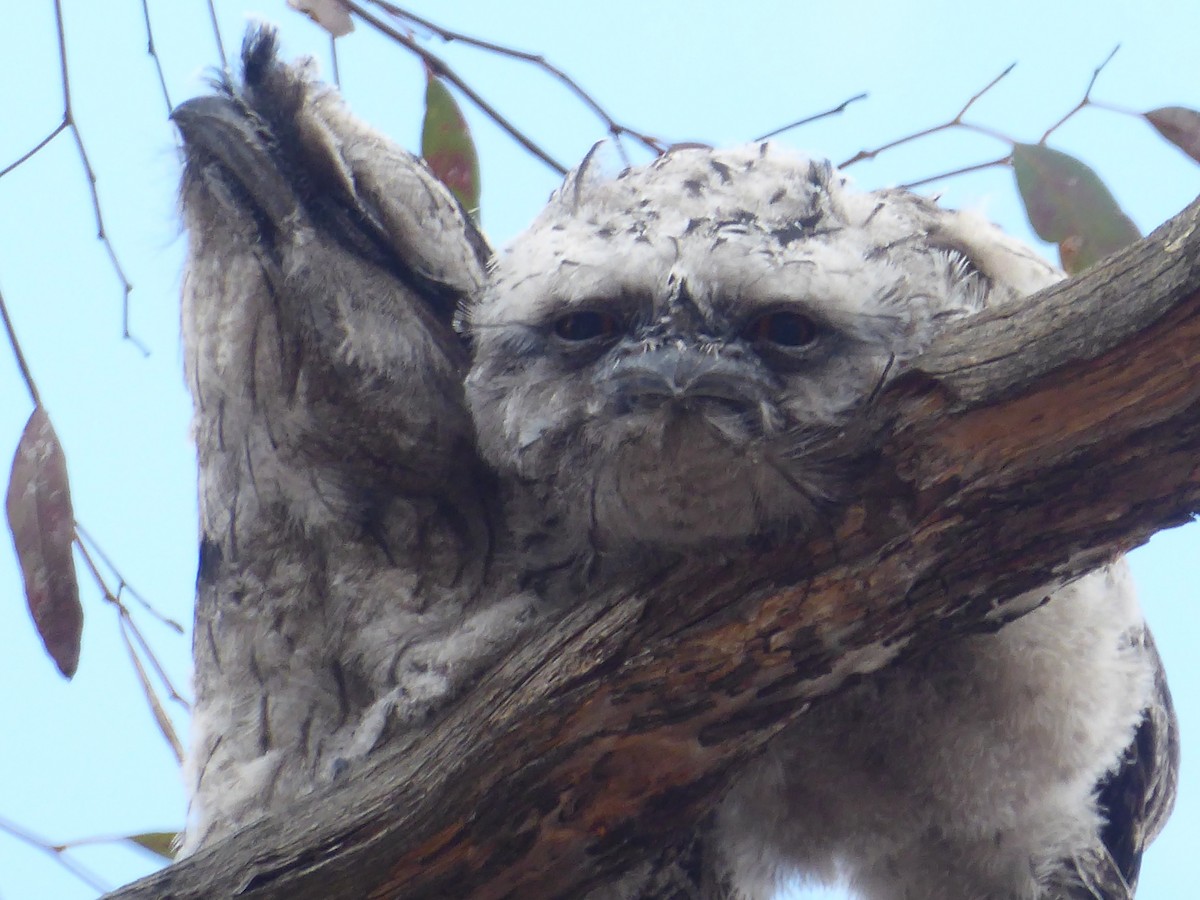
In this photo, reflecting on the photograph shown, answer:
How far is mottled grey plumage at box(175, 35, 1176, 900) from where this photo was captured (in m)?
1.10

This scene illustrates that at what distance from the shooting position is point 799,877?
145 cm

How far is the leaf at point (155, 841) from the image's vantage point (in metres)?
1.90

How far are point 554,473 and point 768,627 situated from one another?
9.2 inches

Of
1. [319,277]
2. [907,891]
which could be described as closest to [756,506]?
[319,277]

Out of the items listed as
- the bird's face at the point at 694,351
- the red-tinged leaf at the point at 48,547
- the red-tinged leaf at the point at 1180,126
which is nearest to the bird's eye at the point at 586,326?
the bird's face at the point at 694,351

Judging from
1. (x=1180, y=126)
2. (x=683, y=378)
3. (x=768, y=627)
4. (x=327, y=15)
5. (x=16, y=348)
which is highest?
(x=327, y=15)

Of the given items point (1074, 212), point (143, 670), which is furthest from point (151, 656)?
point (1074, 212)

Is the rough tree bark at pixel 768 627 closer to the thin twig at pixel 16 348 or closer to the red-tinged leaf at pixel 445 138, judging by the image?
the thin twig at pixel 16 348

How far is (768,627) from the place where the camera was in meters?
1.08

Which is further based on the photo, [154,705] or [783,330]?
[154,705]

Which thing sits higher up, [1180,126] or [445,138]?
[445,138]

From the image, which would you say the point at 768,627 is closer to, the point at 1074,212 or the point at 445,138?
the point at 1074,212

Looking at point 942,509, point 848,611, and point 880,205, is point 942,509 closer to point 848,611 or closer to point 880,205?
point 848,611

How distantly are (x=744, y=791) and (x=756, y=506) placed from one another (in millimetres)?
407
